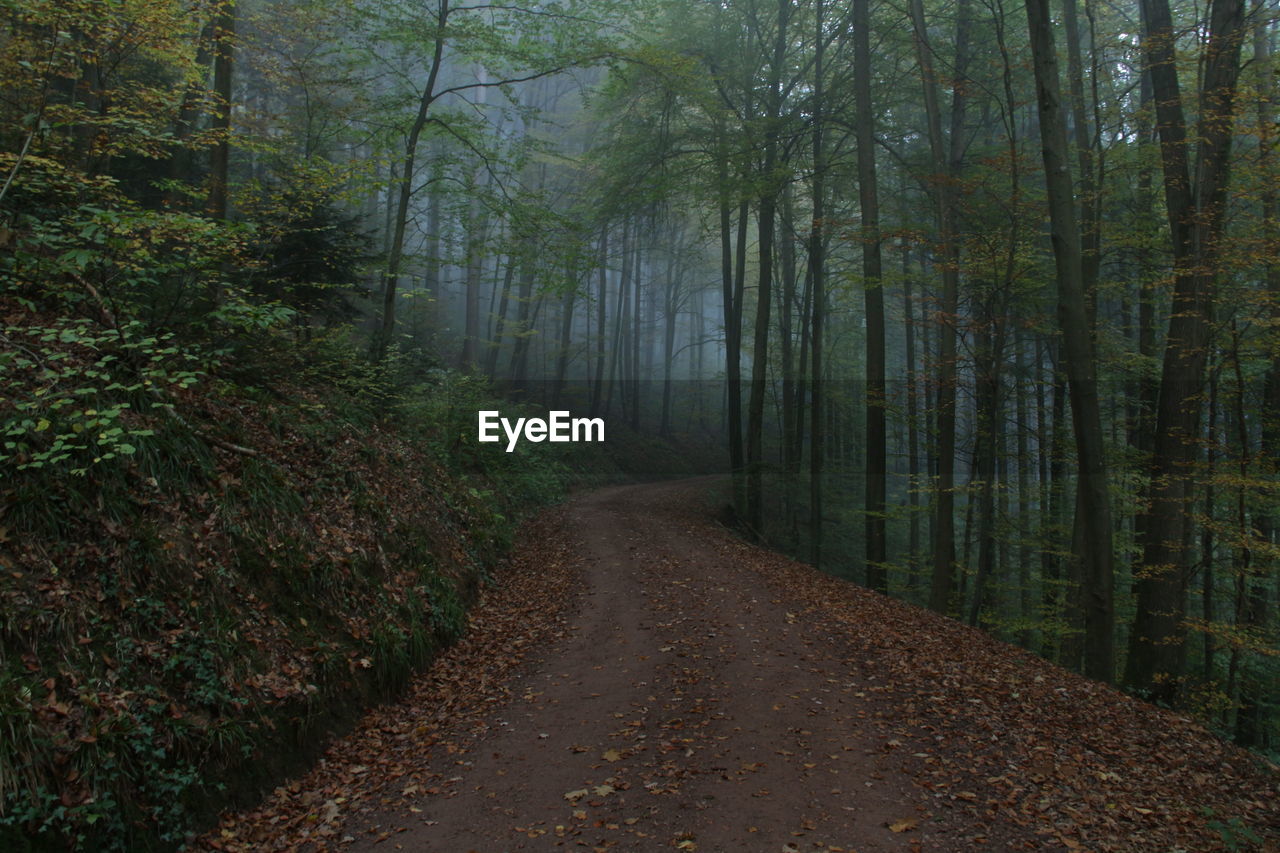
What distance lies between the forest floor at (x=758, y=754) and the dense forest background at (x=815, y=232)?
2.49 m

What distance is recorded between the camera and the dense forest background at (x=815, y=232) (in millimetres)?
6500

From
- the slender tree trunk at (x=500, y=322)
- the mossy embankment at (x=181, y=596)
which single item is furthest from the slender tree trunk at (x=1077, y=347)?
the slender tree trunk at (x=500, y=322)

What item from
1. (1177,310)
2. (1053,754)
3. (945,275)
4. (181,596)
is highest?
(945,275)

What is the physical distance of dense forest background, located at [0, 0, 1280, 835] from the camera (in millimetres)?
6500

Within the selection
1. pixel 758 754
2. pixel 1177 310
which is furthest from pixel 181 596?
pixel 1177 310

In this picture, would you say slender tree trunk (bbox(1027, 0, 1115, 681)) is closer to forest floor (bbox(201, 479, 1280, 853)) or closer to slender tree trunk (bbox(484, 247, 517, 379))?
forest floor (bbox(201, 479, 1280, 853))

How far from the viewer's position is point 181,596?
4.72 metres

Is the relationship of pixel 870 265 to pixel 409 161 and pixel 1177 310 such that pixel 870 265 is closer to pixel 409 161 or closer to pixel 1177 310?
pixel 1177 310

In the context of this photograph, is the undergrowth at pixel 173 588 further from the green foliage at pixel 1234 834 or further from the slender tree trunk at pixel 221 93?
the green foliage at pixel 1234 834

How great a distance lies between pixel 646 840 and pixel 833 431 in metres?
23.1

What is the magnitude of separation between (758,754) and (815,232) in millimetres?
14010

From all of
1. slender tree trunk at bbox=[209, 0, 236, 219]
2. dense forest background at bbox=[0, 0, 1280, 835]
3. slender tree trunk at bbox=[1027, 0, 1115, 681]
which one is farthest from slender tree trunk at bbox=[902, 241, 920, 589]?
slender tree trunk at bbox=[209, 0, 236, 219]

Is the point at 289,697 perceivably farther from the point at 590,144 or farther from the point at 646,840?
the point at 590,144

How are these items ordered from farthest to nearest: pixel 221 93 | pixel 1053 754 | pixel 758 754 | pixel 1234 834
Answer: pixel 221 93 < pixel 1053 754 < pixel 758 754 < pixel 1234 834
